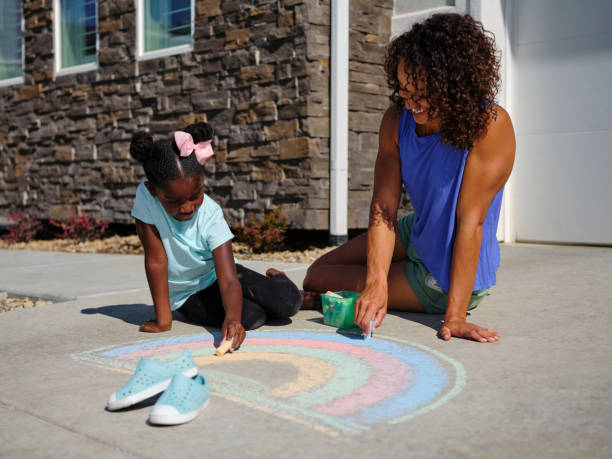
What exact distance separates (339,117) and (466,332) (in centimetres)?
392

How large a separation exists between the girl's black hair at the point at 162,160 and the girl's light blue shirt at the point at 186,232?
0.21 meters

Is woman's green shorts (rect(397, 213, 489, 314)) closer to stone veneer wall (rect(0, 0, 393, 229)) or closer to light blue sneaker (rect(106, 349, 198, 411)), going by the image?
light blue sneaker (rect(106, 349, 198, 411))

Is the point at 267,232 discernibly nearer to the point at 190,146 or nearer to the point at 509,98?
the point at 509,98

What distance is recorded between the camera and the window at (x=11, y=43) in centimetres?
937

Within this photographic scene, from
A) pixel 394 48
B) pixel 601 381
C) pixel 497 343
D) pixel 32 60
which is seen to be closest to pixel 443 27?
pixel 394 48

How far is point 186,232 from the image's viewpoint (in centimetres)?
294

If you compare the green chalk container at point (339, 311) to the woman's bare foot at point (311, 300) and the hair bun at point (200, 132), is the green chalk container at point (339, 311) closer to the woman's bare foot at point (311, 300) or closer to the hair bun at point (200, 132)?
the woman's bare foot at point (311, 300)

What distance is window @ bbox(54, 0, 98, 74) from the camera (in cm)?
844

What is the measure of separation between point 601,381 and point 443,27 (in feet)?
5.01

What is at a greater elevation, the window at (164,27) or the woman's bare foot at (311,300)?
the window at (164,27)

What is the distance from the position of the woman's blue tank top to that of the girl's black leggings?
709 millimetres

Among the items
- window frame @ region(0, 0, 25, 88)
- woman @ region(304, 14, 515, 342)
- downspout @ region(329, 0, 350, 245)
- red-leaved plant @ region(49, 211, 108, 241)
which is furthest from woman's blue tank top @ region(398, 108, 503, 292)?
window frame @ region(0, 0, 25, 88)

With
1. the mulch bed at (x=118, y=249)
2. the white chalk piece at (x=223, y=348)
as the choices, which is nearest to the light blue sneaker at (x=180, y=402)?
the white chalk piece at (x=223, y=348)


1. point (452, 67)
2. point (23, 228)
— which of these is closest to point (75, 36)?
point (23, 228)
